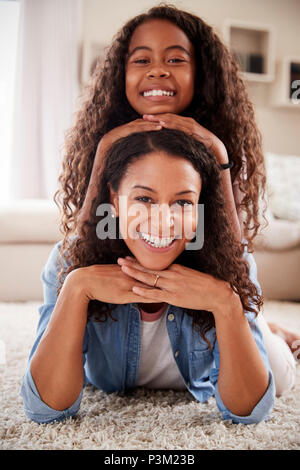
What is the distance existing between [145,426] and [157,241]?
440mm

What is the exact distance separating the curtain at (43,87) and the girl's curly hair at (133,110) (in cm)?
264

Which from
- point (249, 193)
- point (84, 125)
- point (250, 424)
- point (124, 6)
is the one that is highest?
point (124, 6)

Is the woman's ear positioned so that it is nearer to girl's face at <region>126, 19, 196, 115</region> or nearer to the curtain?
girl's face at <region>126, 19, 196, 115</region>

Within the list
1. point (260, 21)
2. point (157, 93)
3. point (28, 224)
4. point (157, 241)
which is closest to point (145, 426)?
point (157, 241)

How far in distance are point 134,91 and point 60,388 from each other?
83 cm

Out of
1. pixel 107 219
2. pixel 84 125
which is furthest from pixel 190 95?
pixel 107 219

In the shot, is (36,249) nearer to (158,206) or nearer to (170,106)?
(170,106)

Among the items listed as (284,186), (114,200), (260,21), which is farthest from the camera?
(260,21)

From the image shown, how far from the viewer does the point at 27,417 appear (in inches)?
45.4

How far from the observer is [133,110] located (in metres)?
1.44

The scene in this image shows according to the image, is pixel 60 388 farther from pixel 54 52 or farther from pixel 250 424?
pixel 54 52

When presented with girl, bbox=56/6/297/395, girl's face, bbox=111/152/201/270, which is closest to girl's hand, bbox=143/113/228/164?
girl, bbox=56/6/297/395

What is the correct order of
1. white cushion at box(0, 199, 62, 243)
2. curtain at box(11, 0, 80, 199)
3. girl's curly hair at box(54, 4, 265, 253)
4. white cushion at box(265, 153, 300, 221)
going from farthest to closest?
curtain at box(11, 0, 80, 199) < white cushion at box(265, 153, 300, 221) < white cushion at box(0, 199, 62, 243) < girl's curly hair at box(54, 4, 265, 253)

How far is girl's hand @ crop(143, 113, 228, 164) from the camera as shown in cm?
122
